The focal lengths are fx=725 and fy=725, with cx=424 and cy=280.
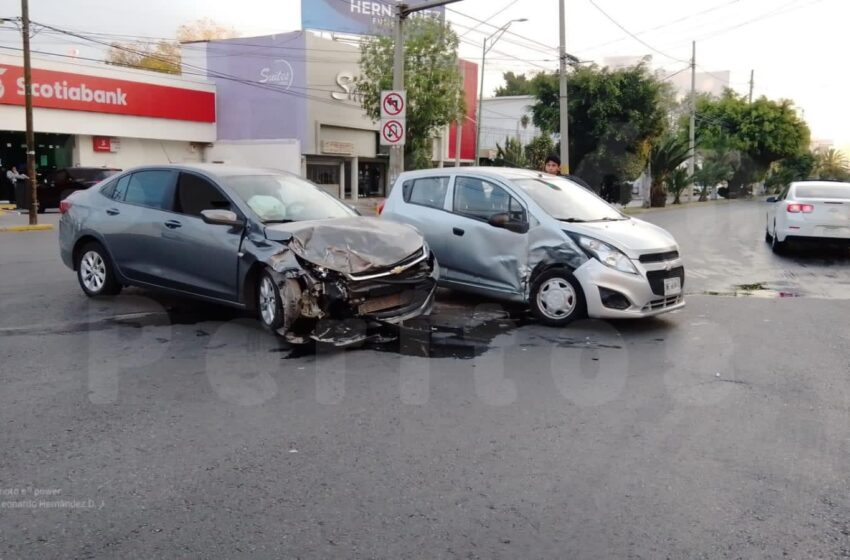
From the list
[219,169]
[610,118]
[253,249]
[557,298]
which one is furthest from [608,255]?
[610,118]

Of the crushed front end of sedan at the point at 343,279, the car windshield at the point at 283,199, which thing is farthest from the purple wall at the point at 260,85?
the crushed front end of sedan at the point at 343,279

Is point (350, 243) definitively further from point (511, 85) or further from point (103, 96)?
point (511, 85)

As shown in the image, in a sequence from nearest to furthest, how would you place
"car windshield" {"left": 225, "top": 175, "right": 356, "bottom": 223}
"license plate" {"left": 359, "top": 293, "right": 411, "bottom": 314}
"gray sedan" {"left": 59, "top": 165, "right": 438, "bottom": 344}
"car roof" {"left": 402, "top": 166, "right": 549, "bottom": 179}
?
"gray sedan" {"left": 59, "top": 165, "right": 438, "bottom": 344} < "license plate" {"left": 359, "top": 293, "right": 411, "bottom": 314} < "car windshield" {"left": 225, "top": 175, "right": 356, "bottom": 223} < "car roof" {"left": 402, "top": 166, "right": 549, "bottom": 179}

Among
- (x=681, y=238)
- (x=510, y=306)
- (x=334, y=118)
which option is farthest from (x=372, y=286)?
(x=334, y=118)

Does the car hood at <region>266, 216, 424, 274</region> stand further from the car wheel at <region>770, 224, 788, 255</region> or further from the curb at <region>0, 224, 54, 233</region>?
the curb at <region>0, 224, 54, 233</region>

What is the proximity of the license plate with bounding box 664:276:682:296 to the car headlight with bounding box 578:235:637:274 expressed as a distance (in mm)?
486

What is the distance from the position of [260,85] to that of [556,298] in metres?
33.8

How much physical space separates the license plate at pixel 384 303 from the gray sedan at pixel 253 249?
0.03 feet

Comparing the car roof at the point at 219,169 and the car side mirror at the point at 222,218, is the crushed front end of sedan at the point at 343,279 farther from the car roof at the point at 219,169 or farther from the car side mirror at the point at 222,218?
the car roof at the point at 219,169

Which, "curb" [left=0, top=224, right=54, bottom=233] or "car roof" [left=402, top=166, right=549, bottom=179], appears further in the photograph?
"curb" [left=0, top=224, right=54, bottom=233]

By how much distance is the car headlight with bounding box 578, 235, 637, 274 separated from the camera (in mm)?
7270

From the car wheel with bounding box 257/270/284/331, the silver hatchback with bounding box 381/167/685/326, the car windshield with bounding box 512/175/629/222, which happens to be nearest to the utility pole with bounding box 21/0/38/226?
the silver hatchback with bounding box 381/167/685/326

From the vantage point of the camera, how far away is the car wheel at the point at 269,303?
21.3 ft

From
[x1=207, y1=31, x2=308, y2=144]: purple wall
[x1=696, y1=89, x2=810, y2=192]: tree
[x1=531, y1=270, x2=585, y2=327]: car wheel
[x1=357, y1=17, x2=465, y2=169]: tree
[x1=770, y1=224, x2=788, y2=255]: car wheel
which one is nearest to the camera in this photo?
[x1=531, y1=270, x2=585, y2=327]: car wheel
